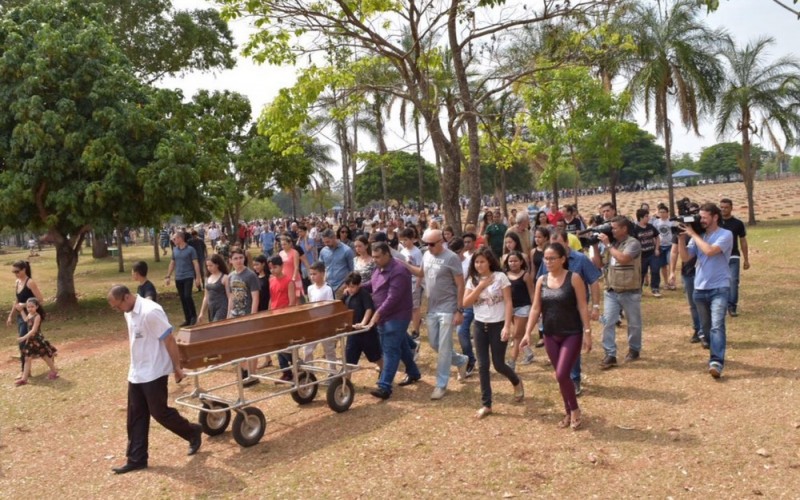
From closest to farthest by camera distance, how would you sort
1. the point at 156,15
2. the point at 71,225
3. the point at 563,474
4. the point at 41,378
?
the point at 563,474 → the point at 41,378 → the point at 71,225 → the point at 156,15

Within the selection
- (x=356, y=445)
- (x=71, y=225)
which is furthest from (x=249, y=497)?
(x=71, y=225)

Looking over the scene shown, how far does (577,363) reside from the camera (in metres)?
7.20

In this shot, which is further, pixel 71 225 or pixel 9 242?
pixel 9 242

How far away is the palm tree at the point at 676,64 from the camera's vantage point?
1021 inches

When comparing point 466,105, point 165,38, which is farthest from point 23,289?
point 165,38

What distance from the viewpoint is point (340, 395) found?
741 cm

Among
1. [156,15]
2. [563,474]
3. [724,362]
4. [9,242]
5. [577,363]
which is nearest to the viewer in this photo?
[563,474]

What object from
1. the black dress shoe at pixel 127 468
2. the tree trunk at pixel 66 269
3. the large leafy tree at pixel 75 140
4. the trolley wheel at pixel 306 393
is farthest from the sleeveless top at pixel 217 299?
the tree trunk at pixel 66 269

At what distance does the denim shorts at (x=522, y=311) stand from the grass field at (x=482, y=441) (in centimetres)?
80

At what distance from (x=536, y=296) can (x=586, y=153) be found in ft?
72.3

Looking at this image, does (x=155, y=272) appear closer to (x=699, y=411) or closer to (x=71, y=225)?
(x=71, y=225)

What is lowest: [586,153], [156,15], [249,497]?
[249,497]

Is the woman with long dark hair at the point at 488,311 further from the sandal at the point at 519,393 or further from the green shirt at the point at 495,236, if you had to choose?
the green shirt at the point at 495,236

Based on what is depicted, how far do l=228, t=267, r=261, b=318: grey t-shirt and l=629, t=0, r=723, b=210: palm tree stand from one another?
21071 mm
